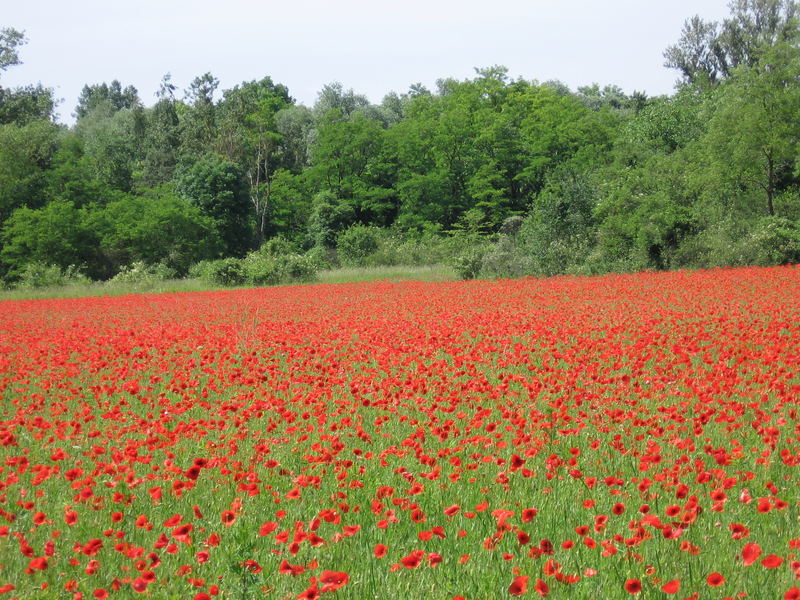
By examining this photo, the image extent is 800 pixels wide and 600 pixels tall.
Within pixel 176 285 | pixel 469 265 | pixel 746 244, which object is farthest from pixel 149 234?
pixel 746 244

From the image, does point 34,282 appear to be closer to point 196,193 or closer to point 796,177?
point 196,193

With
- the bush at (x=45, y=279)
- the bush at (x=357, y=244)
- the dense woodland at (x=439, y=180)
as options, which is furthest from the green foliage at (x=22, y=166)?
the bush at (x=357, y=244)

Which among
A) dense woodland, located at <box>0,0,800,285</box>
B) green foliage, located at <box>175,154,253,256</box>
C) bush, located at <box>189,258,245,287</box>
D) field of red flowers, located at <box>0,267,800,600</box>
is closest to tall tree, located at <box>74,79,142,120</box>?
dense woodland, located at <box>0,0,800,285</box>

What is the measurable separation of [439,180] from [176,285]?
27757 millimetres

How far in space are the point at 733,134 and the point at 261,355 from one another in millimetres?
25862

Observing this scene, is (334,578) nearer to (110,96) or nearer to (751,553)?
(751,553)

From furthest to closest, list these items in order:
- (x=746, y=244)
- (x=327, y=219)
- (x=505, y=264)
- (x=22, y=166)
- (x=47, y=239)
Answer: (x=327, y=219) → (x=22, y=166) → (x=47, y=239) → (x=505, y=264) → (x=746, y=244)

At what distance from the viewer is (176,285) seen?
38500mm

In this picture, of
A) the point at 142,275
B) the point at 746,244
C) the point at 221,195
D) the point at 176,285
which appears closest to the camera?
Result: the point at 746,244

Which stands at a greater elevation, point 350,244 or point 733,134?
point 733,134

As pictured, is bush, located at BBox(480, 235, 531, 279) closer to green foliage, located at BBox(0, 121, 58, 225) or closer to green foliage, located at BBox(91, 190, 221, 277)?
green foliage, located at BBox(91, 190, 221, 277)

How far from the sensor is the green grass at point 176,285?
35438 millimetres

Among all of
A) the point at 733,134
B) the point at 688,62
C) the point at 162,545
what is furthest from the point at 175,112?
the point at 162,545

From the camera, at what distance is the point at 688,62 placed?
6481 centimetres
